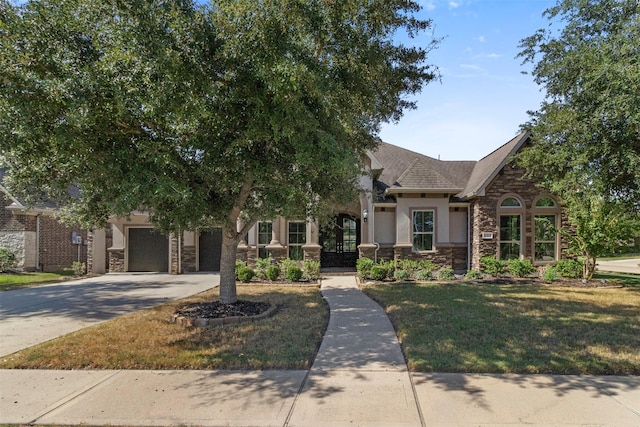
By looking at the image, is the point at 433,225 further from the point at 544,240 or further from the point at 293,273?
the point at 293,273

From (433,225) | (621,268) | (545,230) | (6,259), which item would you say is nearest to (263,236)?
(433,225)

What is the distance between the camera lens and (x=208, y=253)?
18.4 metres

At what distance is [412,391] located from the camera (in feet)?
14.4

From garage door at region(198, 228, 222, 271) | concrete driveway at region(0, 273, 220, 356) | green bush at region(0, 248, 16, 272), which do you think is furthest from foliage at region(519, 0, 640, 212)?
green bush at region(0, 248, 16, 272)

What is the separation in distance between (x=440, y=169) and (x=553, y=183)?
759cm

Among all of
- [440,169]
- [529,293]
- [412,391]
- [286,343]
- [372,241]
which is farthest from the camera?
[440,169]

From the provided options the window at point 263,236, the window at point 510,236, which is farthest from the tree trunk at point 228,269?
the window at point 510,236

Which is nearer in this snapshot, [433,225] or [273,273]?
[273,273]

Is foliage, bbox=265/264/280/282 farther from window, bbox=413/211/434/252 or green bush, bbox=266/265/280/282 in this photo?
window, bbox=413/211/434/252

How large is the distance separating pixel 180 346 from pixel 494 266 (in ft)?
41.5

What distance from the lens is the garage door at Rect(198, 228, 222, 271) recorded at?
1830cm

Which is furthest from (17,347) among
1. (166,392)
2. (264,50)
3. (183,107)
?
(264,50)

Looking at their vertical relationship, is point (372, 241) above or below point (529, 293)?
above

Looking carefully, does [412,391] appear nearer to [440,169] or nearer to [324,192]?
[324,192]
